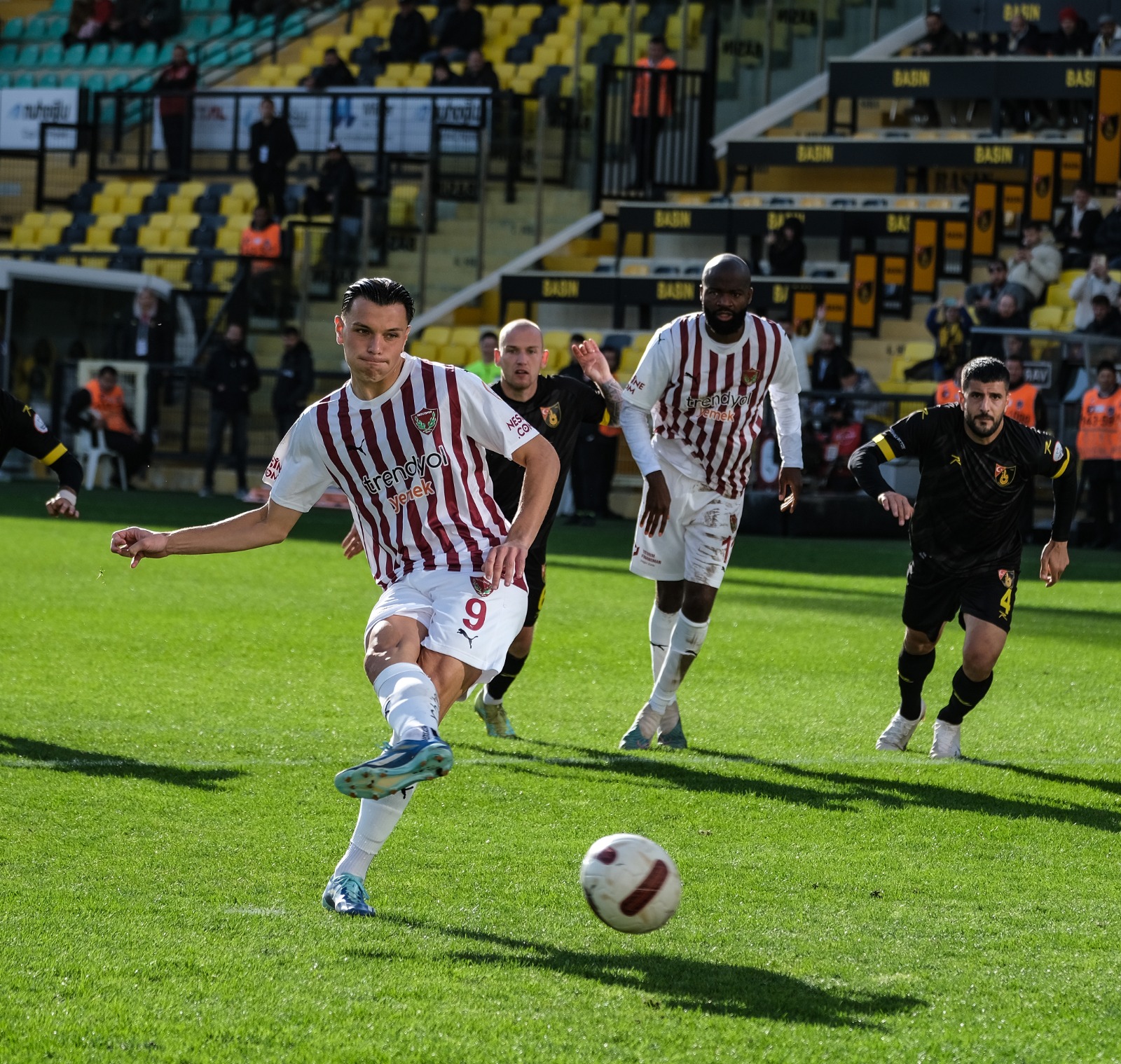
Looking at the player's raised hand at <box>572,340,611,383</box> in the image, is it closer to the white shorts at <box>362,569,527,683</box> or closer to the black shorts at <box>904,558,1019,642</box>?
the black shorts at <box>904,558,1019,642</box>

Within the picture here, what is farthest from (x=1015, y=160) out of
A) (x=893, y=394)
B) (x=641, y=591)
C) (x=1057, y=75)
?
(x=641, y=591)

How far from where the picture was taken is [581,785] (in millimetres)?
6438

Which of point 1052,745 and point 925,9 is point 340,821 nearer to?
point 1052,745

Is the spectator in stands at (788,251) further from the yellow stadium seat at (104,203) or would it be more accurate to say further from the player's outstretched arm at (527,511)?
the player's outstretched arm at (527,511)

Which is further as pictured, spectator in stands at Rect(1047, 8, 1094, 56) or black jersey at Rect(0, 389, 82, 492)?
spectator in stands at Rect(1047, 8, 1094, 56)

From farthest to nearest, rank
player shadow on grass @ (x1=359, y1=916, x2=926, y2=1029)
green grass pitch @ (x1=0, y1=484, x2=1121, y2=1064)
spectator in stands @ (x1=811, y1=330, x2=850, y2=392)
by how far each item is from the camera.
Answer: spectator in stands @ (x1=811, y1=330, x2=850, y2=392) < player shadow on grass @ (x1=359, y1=916, x2=926, y2=1029) < green grass pitch @ (x1=0, y1=484, x2=1121, y2=1064)

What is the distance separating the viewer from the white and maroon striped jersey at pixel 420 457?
16.2 feet

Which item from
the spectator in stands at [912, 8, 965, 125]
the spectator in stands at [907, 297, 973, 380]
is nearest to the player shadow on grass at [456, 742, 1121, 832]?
the spectator in stands at [907, 297, 973, 380]

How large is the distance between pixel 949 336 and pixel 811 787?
14.2m

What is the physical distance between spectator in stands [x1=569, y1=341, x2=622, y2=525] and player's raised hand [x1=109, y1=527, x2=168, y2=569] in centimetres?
1487

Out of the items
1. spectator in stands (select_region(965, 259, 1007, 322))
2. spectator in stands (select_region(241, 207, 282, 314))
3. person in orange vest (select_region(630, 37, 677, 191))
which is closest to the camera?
spectator in stands (select_region(965, 259, 1007, 322))

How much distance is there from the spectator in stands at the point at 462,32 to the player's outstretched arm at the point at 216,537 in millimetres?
25191

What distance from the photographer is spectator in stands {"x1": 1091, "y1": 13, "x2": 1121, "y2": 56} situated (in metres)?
23.9

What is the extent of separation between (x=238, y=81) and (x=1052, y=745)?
26.9 m
